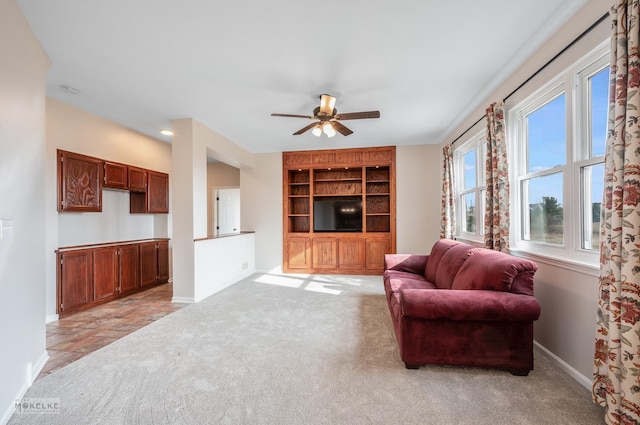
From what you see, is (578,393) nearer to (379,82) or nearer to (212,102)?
(379,82)

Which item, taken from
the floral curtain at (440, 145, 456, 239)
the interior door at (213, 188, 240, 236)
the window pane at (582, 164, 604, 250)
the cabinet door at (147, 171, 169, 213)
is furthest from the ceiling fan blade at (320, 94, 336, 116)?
the interior door at (213, 188, 240, 236)

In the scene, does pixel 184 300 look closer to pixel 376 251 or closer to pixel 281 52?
pixel 281 52

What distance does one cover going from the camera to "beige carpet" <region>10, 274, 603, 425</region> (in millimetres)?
1638

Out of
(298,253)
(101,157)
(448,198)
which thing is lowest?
Result: (298,253)

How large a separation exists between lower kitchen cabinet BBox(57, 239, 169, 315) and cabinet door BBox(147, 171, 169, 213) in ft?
1.97

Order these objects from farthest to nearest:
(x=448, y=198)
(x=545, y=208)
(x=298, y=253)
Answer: (x=298, y=253)
(x=448, y=198)
(x=545, y=208)

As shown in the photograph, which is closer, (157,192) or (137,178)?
(137,178)

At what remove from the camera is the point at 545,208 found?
8.40ft

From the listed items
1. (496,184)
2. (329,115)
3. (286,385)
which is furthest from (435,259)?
(286,385)

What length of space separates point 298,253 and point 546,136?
4.70 metres

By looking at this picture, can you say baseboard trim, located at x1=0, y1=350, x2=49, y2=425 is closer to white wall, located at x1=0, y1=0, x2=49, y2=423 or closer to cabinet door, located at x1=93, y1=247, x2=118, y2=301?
white wall, located at x1=0, y1=0, x2=49, y2=423

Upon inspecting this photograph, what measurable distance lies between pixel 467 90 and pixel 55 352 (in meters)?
5.13

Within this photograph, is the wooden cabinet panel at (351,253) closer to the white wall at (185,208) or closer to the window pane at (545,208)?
the white wall at (185,208)

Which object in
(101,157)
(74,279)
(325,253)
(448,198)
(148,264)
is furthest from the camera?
(325,253)
